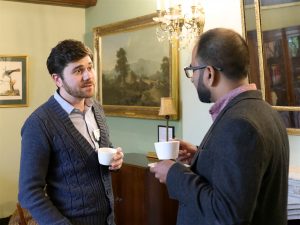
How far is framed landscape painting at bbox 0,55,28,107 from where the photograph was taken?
175 inches

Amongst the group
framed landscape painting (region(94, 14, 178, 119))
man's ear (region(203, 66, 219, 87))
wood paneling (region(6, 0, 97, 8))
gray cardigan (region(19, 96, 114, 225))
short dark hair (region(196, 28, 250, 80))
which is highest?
wood paneling (region(6, 0, 97, 8))

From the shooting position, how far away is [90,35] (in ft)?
15.7

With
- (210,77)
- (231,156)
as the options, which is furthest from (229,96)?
(231,156)

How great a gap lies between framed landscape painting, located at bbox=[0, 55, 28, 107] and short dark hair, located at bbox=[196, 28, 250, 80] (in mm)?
3660

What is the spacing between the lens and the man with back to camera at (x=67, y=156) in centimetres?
158

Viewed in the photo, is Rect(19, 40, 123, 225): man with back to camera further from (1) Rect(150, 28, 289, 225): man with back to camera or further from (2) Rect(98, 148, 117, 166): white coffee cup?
(1) Rect(150, 28, 289, 225): man with back to camera

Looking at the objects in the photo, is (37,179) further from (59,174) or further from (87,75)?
(87,75)

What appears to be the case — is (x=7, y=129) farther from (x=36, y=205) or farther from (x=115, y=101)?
(x=36, y=205)

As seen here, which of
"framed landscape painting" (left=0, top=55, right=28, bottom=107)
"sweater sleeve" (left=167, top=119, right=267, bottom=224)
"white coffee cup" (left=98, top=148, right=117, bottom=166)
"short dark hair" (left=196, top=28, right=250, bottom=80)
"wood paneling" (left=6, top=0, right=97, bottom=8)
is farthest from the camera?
"wood paneling" (left=6, top=0, right=97, bottom=8)

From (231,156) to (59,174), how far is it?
2.75 feet

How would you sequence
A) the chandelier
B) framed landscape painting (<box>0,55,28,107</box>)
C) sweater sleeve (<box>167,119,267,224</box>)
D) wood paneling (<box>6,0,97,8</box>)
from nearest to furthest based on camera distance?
sweater sleeve (<box>167,119,267,224</box>)
the chandelier
framed landscape painting (<box>0,55,28,107</box>)
wood paneling (<box>6,0,97,8</box>)

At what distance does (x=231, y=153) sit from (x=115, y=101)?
3153 millimetres

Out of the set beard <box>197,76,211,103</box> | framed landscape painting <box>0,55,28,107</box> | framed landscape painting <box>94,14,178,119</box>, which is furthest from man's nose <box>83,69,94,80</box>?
framed landscape painting <box>0,55,28,107</box>

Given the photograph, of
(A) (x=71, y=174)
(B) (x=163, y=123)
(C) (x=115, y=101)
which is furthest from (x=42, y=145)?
Answer: (C) (x=115, y=101)
